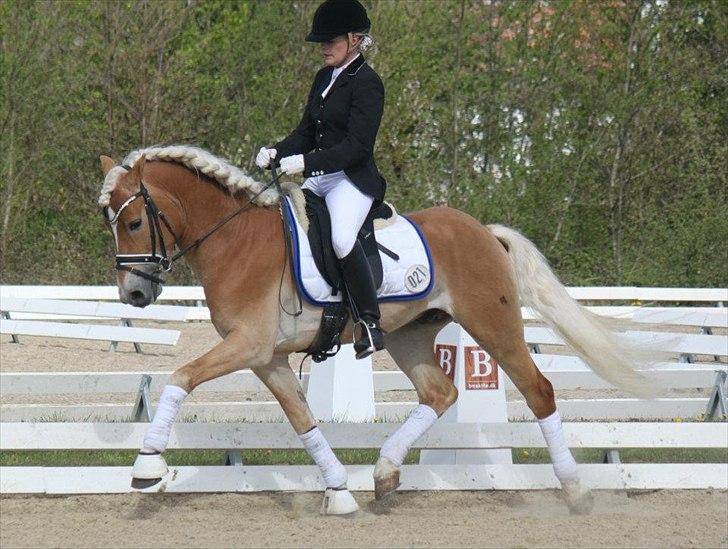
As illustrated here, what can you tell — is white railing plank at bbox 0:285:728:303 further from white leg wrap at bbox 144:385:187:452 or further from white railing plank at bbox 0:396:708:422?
white leg wrap at bbox 144:385:187:452

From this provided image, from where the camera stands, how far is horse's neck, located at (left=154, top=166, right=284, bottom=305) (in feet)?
19.6

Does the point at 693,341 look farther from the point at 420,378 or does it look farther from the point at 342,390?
the point at 420,378

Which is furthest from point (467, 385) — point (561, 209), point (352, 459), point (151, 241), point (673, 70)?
point (673, 70)

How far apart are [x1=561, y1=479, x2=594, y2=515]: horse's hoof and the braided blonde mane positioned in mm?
2266

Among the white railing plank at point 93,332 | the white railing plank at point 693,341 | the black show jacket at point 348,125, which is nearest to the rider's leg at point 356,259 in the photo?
the black show jacket at point 348,125

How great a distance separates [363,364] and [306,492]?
1737 millimetres

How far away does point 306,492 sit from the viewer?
664 centimetres

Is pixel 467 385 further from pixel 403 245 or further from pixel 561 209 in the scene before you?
pixel 561 209

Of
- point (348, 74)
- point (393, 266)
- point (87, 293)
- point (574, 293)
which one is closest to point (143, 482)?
point (393, 266)

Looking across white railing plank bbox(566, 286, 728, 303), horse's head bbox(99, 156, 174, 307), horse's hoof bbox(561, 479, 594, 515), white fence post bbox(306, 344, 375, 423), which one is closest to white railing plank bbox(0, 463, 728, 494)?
horse's hoof bbox(561, 479, 594, 515)

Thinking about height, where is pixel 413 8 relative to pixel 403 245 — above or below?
above

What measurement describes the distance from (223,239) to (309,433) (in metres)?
1.14

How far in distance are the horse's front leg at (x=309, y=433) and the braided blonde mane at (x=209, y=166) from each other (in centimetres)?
90

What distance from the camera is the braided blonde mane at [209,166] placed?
6027mm
